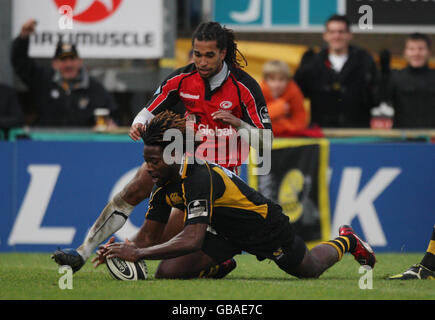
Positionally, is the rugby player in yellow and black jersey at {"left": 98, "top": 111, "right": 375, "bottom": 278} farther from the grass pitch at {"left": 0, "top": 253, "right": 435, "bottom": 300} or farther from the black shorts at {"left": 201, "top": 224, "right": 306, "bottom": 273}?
the grass pitch at {"left": 0, "top": 253, "right": 435, "bottom": 300}

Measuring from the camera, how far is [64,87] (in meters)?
10.5

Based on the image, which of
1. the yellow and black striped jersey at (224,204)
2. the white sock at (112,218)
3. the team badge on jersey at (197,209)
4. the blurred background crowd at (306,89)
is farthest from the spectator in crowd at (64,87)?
the team badge on jersey at (197,209)

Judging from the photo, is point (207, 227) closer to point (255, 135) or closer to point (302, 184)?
point (255, 135)

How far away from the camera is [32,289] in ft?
19.6

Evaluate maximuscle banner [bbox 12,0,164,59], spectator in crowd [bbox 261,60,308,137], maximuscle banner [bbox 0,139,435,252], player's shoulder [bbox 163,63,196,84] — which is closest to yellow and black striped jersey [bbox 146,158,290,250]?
player's shoulder [bbox 163,63,196,84]

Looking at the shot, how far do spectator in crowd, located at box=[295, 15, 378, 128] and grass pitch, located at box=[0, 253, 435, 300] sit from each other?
3.20m

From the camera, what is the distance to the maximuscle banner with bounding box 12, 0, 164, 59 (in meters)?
11.4

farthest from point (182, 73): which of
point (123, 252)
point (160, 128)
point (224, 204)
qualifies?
point (123, 252)

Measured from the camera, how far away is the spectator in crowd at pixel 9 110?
10180 millimetres

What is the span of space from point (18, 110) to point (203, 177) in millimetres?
4751

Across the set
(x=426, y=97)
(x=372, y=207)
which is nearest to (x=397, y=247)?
(x=372, y=207)
